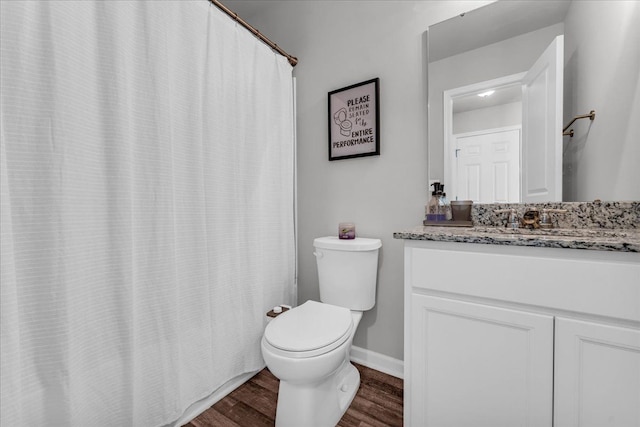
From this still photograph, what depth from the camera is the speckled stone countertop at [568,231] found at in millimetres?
770

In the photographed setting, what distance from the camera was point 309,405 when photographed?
44.1 inches

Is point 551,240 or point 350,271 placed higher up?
point 551,240

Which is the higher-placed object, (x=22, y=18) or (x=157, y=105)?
(x=22, y=18)

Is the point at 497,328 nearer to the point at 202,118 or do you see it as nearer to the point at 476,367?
the point at 476,367

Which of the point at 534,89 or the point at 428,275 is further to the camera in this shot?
the point at 534,89

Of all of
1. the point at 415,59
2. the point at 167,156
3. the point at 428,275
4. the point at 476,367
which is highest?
the point at 415,59

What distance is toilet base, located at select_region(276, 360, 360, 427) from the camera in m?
1.12

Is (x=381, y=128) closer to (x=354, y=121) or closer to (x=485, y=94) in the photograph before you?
(x=354, y=121)

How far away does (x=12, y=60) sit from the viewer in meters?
0.76

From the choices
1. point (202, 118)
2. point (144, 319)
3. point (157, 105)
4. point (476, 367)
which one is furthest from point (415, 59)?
point (144, 319)

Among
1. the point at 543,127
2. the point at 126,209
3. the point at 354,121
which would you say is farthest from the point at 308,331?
the point at 543,127

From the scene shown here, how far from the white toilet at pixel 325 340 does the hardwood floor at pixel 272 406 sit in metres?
0.07

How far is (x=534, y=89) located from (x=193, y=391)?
212cm

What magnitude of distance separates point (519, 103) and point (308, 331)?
145 centimetres
